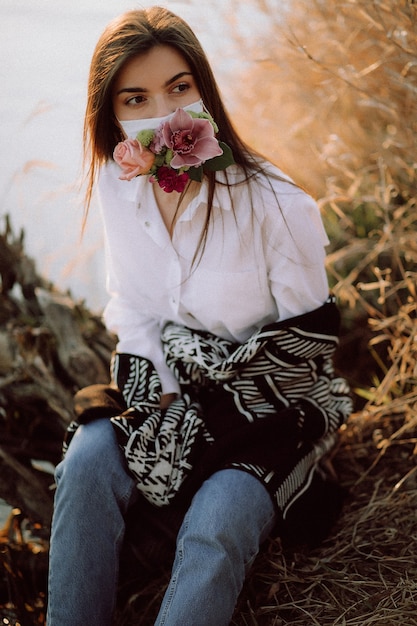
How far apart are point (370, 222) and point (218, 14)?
1.15 meters

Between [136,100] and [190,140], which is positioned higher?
[136,100]

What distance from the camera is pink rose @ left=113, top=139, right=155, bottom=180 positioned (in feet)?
5.06

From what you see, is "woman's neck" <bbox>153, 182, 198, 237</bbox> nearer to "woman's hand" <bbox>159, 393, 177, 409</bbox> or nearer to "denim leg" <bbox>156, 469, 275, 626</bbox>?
"woman's hand" <bbox>159, 393, 177, 409</bbox>

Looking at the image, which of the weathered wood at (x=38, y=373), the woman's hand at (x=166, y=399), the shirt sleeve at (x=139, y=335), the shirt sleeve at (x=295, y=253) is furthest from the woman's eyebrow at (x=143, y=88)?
the weathered wood at (x=38, y=373)

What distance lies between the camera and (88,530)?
150 cm

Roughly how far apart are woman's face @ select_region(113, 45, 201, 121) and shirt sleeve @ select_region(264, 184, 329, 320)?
36 cm

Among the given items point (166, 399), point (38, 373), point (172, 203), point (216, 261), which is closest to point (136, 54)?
point (172, 203)

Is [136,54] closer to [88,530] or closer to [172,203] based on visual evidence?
[172,203]

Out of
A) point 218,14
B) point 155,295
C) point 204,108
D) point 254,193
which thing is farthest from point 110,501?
point 218,14

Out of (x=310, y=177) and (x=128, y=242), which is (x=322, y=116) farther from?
(x=128, y=242)

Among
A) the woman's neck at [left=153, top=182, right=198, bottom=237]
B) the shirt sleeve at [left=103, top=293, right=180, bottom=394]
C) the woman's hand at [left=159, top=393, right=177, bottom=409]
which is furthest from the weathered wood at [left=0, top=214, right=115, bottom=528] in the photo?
the woman's neck at [left=153, top=182, right=198, bottom=237]

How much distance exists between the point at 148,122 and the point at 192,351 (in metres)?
0.60

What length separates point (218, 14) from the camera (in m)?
2.85

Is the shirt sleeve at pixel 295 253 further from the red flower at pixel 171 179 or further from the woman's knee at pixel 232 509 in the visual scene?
the woman's knee at pixel 232 509
